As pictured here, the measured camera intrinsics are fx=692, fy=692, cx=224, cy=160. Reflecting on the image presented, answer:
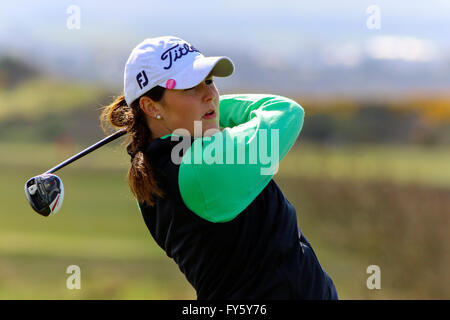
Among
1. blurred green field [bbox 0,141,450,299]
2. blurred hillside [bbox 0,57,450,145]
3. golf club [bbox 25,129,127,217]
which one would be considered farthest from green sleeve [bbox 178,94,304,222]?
blurred hillside [bbox 0,57,450,145]

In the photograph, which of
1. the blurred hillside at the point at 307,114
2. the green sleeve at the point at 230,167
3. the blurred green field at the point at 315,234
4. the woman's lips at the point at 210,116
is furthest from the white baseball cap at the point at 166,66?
the blurred hillside at the point at 307,114

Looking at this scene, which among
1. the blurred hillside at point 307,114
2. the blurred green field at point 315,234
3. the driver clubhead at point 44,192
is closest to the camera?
the driver clubhead at point 44,192

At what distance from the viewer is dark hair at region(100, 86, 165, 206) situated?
2.06 m

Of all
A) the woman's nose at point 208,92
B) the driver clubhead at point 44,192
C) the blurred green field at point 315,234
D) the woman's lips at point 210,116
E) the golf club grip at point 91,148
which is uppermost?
the woman's nose at point 208,92

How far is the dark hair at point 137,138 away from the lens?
2.06 metres

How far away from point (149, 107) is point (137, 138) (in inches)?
4.3

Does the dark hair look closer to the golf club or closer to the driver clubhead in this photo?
the golf club

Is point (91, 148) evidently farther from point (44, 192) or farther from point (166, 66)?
point (166, 66)

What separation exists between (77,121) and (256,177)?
17.9 meters

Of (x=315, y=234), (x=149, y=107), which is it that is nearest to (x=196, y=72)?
(x=149, y=107)

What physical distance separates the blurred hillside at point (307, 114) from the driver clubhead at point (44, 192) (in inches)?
602

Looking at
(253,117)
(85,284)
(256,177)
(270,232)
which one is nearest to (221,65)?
(253,117)

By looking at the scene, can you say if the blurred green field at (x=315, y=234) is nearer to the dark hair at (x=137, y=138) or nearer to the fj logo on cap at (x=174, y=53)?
the dark hair at (x=137, y=138)

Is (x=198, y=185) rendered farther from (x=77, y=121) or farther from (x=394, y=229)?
(x=77, y=121)
